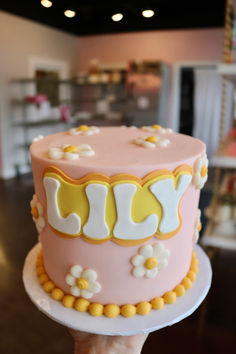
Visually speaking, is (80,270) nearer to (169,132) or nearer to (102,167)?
(102,167)

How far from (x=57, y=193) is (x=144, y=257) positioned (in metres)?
0.27

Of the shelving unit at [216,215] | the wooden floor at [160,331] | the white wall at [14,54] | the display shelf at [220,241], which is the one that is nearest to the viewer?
the wooden floor at [160,331]

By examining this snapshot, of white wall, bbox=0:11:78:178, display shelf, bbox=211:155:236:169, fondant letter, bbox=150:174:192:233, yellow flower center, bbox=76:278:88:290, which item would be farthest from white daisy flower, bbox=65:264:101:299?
white wall, bbox=0:11:78:178

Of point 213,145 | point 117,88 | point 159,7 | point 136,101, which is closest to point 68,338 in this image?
point 159,7

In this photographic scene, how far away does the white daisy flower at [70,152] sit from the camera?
78cm

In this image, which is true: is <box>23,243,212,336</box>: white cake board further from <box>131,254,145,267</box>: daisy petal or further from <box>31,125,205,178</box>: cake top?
<box>31,125,205,178</box>: cake top

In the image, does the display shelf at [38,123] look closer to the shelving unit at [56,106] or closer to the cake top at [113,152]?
the shelving unit at [56,106]

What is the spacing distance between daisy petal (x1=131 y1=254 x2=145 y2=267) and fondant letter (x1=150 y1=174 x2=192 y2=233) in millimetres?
84

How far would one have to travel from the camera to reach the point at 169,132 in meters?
1.08

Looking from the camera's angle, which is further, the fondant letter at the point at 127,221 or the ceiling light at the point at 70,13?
the ceiling light at the point at 70,13

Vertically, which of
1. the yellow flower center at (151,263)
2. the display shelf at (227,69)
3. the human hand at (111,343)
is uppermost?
the display shelf at (227,69)

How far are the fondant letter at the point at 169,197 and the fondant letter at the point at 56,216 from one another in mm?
204

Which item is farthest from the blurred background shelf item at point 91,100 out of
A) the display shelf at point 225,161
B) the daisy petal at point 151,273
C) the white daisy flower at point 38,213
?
the daisy petal at point 151,273

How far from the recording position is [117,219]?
755 millimetres
